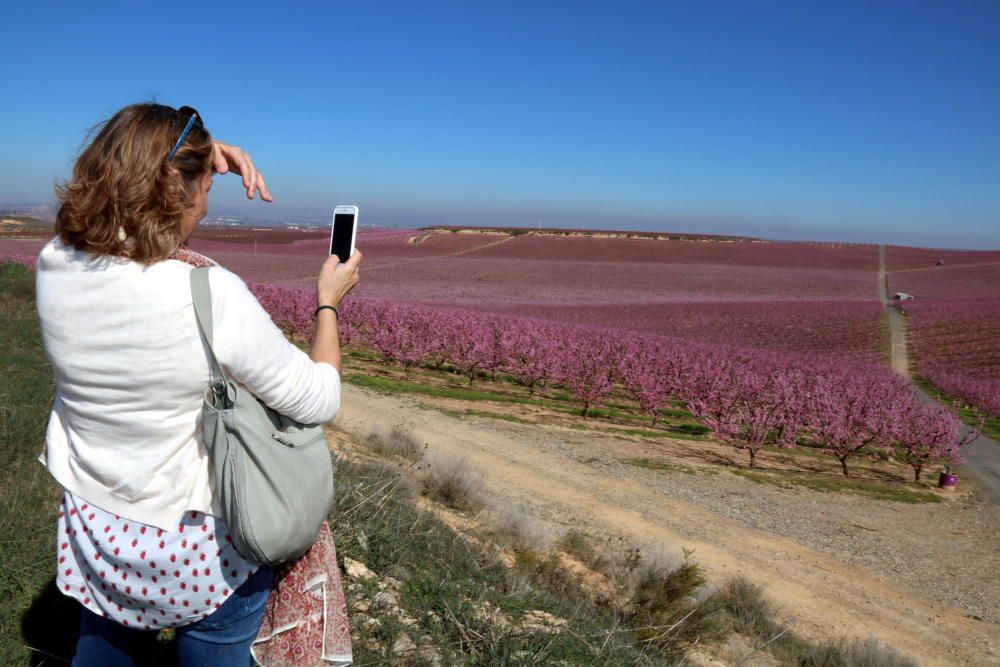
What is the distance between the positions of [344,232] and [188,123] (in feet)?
2.20

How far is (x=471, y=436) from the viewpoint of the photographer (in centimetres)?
1195

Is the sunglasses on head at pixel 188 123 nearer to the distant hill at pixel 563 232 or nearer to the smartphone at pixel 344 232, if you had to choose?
the smartphone at pixel 344 232

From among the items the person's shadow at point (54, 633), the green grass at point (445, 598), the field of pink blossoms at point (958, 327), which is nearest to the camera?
the person's shadow at point (54, 633)

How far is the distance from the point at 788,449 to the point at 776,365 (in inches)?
179

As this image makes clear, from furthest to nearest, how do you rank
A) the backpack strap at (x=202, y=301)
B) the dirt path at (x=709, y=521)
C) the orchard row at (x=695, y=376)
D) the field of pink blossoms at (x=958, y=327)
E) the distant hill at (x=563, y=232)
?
the distant hill at (x=563, y=232) → the field of pink blossoms at (x=958, y=327) → the orchard row at (x=695, y=376) → the dirt path at (x=709, y=521) → the backpack strap at (x=202, y=301)

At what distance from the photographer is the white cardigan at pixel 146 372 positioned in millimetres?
1457

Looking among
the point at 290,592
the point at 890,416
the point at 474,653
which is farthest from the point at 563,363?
the point at 290,592

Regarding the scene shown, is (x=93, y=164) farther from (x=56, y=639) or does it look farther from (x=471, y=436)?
(x=471, y=436)

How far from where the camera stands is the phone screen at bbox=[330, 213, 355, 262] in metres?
2.12

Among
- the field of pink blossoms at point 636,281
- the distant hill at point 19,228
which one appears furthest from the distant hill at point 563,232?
the distant hill at point 19,228

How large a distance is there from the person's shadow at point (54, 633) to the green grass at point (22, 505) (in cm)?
3

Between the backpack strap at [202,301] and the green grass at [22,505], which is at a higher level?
the backpack strap at [202,301]

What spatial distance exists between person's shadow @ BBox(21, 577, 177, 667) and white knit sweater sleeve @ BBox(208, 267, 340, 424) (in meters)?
1.47

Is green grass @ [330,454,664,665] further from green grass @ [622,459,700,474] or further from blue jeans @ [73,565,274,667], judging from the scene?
green grass @ [622,459,700,474]
